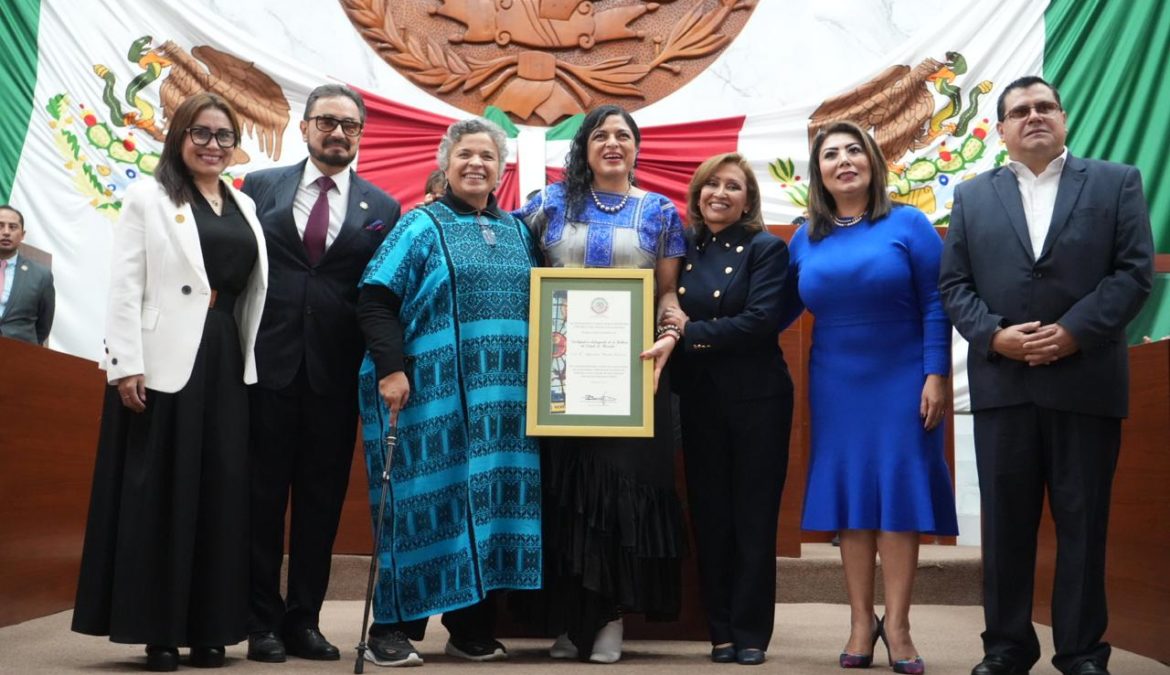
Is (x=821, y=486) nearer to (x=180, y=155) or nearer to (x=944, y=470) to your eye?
(x=944, y=470)

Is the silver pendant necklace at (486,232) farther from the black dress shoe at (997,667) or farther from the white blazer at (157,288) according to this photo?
the black dress shoe at (997,667)

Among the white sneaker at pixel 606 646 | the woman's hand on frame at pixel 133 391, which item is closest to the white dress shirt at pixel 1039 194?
the white sneaker at pixel 606 646

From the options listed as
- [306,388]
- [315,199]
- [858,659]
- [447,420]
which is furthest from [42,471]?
[858,659]

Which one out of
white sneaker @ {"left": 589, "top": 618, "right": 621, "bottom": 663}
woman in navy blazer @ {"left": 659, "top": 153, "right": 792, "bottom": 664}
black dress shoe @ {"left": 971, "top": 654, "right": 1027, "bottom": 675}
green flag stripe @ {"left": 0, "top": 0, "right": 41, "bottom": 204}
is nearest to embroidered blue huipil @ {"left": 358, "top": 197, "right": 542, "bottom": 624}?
white sneaker @ {"left": 589, "top": 618, "right": 621, "bottom": 663}

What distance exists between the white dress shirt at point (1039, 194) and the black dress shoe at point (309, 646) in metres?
2.01

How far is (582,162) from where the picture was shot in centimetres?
338

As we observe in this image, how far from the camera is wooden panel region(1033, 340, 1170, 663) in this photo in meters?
3.15

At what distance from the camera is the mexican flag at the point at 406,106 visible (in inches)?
242

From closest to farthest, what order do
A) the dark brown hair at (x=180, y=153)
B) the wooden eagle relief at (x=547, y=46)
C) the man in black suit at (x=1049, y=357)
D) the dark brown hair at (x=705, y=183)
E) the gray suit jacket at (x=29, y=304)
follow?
the man in black suit at (x=1049, y=357), the dark brown hair at (x=180, y=153), the dark brown hair at (x=705, y=183), the gray suit jacket at (x=29, y=304), the wooden eagle relief at (x=547, y=46)

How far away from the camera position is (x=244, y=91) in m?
6.43

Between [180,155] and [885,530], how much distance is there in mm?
2008

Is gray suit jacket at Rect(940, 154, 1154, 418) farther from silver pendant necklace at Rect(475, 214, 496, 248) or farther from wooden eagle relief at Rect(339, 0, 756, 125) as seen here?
wooden eagle relief at Rect(339, 0, 756, 125)

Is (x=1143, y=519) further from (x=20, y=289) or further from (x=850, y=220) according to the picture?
(x=20, y=289)

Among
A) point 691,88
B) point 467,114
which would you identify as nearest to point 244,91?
point 467,114
